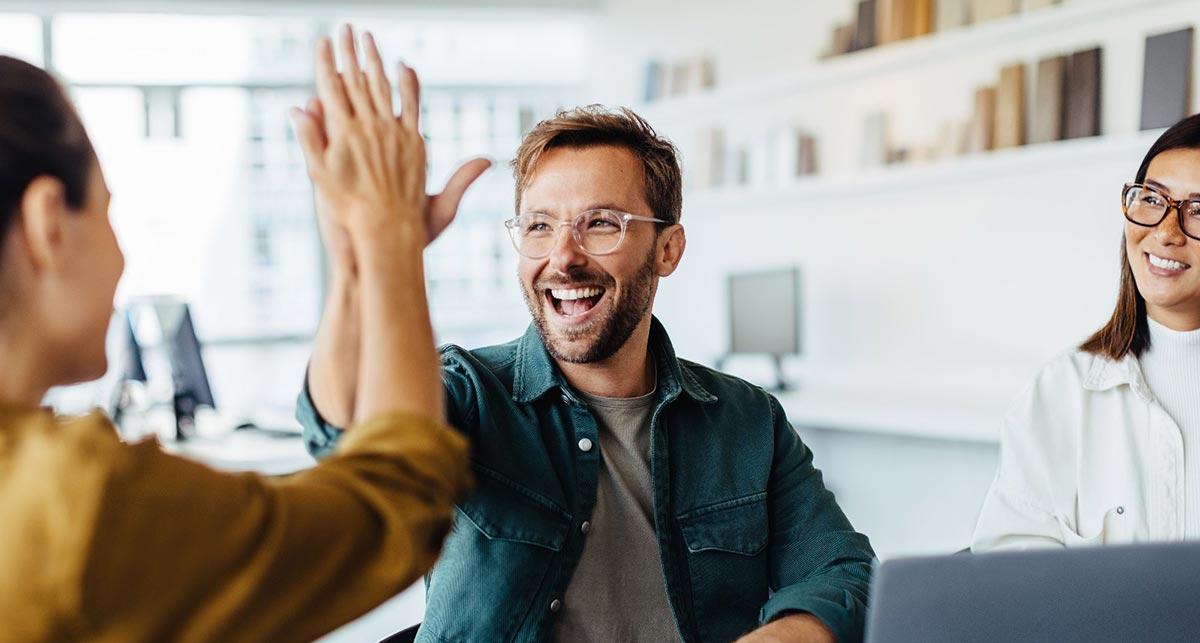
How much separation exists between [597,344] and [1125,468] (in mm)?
851

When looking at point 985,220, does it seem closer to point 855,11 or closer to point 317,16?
point 855,11

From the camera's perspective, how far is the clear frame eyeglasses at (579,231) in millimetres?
1794

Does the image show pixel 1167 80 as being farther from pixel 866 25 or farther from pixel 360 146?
pixel 360 146

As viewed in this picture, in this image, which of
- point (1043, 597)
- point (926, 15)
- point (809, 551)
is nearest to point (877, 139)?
point (926, 15)

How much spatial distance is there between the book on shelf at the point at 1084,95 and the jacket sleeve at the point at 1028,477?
7.55ft

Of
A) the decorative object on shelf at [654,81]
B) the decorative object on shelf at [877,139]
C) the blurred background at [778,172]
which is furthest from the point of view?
the decorative object on shelf at [654,81]

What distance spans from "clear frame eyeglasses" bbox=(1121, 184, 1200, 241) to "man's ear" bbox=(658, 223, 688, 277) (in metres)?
0.76

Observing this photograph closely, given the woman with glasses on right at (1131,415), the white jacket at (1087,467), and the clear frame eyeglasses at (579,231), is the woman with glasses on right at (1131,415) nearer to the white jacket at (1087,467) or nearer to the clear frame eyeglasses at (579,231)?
the white jacket at (1087,467)

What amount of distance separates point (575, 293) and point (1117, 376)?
0.89 metres

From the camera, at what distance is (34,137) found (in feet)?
2.69

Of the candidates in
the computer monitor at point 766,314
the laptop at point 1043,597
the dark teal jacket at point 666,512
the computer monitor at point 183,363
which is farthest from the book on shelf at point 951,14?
the laptop at point 1043,597

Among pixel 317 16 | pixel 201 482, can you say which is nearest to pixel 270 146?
pixel 317 16

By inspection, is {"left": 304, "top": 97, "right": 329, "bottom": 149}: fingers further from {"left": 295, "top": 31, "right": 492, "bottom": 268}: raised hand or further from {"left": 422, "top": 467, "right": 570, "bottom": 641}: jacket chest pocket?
{"left": 422, "top": 467, "right": 570, "bottom": 641}: jacket chest pocket

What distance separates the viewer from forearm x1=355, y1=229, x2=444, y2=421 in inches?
35.7
